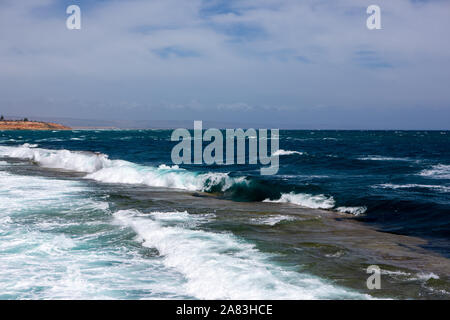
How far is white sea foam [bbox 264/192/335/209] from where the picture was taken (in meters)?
15.5

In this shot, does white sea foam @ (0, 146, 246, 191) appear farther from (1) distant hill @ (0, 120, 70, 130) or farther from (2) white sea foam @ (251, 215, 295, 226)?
(1) distant hill @ (0, 120, 70, 130)

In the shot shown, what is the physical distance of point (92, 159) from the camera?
2986 cm

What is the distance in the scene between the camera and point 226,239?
9.93m

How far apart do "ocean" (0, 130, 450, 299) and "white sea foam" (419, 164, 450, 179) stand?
7.34ft

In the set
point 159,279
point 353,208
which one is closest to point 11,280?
point 159,279

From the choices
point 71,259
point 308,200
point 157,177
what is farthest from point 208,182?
point 71,259

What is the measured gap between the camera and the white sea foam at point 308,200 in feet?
50.9

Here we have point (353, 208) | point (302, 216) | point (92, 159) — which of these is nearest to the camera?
point (302, 216)

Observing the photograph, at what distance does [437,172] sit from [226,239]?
1820cm

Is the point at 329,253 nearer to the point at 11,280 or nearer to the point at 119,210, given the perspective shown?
the point at 11,280

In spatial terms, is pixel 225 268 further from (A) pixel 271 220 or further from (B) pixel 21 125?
(B) pixel 21 125
